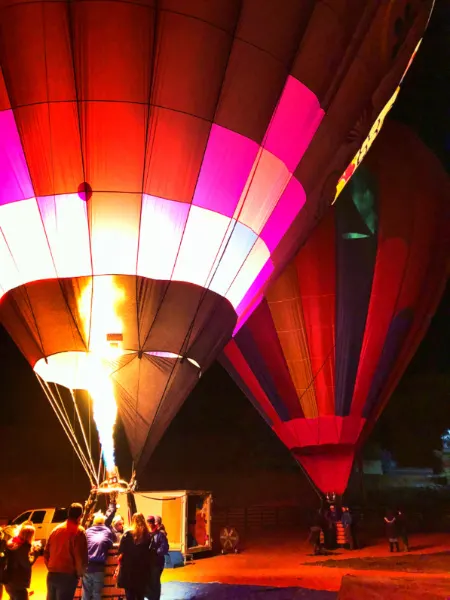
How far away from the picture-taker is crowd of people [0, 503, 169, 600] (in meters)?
4.61

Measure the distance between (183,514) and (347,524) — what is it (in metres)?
3.33

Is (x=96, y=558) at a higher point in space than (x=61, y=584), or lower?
higher

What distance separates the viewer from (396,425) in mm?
24109

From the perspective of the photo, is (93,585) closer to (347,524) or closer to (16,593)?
(16,593)

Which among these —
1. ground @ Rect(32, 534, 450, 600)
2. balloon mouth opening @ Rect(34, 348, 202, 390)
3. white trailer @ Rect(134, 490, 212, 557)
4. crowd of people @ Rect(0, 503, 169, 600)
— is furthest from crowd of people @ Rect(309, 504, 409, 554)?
crowd of people @ Rect(0, 503, 169, 600)

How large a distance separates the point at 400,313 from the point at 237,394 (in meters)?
13.1

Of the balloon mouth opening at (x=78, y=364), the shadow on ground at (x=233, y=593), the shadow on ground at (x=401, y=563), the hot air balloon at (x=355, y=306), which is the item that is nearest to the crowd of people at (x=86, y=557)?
the balloon mouth opening at (x=78, y=364)

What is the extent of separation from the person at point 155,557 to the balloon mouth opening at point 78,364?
168 centimetres

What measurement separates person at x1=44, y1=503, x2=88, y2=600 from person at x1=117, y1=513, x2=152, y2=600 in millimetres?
426

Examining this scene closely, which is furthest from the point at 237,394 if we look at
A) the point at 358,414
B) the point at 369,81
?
the point at 369,81

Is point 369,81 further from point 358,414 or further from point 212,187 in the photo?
point 358,414

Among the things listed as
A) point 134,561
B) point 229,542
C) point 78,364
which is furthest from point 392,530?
point 134,561

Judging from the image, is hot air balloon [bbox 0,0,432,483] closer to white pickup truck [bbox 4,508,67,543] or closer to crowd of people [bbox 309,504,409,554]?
crowd of people [bbox 309,504,409,554]

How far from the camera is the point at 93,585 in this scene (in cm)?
514
